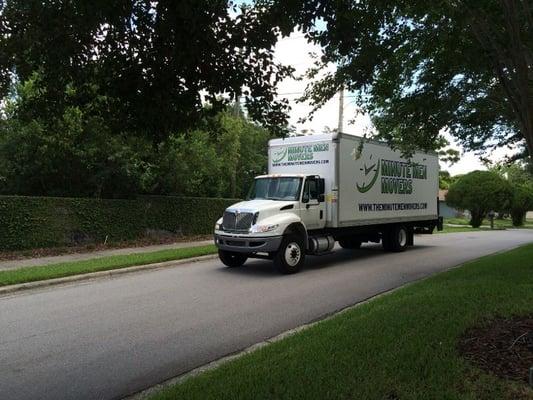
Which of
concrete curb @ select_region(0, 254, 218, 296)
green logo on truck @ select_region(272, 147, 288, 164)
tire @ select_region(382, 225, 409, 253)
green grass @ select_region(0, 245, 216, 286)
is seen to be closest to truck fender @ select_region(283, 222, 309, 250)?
green logo on truck @ select_region(272, 147, 288, 164)

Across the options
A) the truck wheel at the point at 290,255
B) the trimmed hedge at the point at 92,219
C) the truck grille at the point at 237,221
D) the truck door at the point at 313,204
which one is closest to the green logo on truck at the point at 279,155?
the truck door at the point at 313,204

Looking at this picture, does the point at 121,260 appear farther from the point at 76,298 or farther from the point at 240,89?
the point at 240,89

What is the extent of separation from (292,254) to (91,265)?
5.04 meters

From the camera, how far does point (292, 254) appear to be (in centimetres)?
1284

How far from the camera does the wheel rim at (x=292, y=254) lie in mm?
12700

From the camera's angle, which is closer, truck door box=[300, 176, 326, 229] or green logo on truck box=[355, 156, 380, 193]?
truck door box=[300, 176, 326, 229]

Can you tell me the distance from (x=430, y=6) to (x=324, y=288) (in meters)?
6.52

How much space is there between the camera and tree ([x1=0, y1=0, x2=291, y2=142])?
12.1 feet

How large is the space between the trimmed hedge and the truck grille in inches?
263

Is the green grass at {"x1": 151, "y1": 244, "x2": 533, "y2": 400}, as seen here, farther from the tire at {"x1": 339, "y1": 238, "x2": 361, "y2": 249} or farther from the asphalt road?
the tire at {"x1": 339, "y1": 238, "x2": 361, "y2": 249}

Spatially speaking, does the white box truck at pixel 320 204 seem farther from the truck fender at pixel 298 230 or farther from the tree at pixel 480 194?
the tree at pixel 480 194

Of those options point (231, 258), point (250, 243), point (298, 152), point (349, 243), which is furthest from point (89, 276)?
→ point (349, 243)

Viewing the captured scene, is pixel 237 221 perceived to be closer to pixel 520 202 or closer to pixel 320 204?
pixel 320 204

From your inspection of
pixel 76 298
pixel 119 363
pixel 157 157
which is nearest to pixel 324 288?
pixel 76 298
